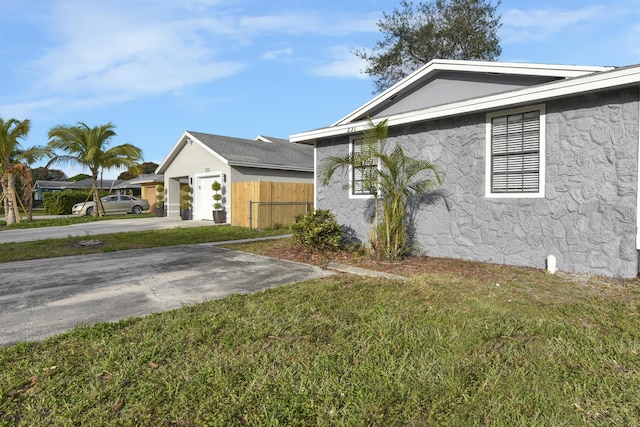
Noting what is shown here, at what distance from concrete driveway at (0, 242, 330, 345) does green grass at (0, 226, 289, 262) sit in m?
0.90

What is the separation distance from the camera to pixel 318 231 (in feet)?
26.3

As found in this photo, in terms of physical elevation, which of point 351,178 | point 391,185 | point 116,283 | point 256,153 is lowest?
point 116,283

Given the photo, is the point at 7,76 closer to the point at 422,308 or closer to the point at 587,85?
the point at 422,308

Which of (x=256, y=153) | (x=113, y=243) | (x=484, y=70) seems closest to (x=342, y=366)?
(x=484, y=70)

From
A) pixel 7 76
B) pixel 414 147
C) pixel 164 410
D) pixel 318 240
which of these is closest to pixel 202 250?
pixel 318 240

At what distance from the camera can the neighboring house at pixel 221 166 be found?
1705 centimetres

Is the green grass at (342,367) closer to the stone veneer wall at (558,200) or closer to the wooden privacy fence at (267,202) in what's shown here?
the stone veneer wall at (558,200)

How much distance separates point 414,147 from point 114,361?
6895mm

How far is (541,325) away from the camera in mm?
3672

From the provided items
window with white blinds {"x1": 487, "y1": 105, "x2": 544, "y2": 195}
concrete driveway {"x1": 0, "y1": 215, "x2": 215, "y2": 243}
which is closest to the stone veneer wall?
window with white blinds {"x1": 487, "y1": 105, "x2": 544, "y2": 195}

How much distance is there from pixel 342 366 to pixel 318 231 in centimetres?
521

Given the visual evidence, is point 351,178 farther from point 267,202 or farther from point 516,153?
point 267,202

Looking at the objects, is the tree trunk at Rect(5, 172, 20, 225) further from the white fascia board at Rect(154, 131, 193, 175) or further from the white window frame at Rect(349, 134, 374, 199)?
the white window frame at Rect(349, 134, 374, 199)

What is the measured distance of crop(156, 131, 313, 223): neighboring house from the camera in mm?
17047
